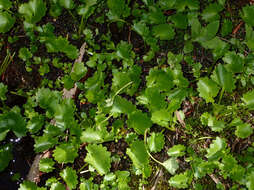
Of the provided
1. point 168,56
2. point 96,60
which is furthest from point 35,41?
point 168,56

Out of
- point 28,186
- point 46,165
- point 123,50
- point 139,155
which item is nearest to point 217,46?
point 123,50

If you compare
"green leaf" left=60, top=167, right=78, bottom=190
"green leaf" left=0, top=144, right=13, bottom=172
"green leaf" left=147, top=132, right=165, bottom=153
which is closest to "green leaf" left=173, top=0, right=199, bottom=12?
"green leaf" left=147, top=132, right=165, bottom=153

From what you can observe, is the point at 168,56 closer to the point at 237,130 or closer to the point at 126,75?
the point at 126,75

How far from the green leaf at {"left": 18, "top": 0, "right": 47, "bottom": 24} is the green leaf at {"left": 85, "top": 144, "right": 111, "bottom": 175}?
30.9 inches

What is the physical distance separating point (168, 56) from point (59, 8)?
710mm

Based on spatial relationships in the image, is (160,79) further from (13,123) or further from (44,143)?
(13,123)

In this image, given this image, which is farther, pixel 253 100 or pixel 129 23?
pixel 129 23

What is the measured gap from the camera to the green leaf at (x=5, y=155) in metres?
1.51

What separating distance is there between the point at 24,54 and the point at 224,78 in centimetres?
114

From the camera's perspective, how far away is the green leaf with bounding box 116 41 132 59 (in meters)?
1.56

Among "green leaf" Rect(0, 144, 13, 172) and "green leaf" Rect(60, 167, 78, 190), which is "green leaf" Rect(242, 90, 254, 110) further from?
"green leaf" Rect(0, 144, 13, 172)

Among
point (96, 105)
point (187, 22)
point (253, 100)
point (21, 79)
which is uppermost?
point (21, 79)

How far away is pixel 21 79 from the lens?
1.65 meters

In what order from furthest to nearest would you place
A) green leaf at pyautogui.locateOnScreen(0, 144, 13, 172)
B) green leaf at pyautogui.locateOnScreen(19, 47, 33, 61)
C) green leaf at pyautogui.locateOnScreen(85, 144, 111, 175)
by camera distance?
green leaf at pyautogui.locateOnScreen(19, 47, 33, 61) < green leaf at pyautogui.locateOnScreen(0, 144, 13, 172) < green leaf at pyautogui.locateOnScreen(85, 144, 111, 175)
